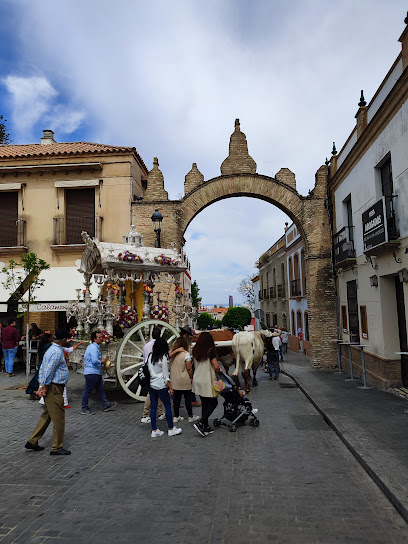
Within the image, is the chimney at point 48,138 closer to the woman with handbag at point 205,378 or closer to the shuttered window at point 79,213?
the shuttered window at point 79,213

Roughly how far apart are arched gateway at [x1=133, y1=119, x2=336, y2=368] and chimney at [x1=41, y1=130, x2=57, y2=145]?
7.43 m

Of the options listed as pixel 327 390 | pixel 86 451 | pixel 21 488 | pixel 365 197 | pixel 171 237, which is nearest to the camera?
pixel 21 488

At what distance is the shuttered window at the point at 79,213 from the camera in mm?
14891

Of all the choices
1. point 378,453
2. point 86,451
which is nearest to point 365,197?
point 378,453

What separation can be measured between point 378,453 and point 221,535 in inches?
106

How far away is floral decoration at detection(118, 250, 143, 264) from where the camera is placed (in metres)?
8.27

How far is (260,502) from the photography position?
3877mm

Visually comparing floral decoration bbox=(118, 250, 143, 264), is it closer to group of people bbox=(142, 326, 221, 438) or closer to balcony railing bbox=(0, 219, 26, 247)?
group of people bbox=(142, 326, 221, 438)

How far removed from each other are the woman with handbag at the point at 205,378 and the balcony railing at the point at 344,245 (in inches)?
276

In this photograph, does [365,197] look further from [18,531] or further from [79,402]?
[18,531]

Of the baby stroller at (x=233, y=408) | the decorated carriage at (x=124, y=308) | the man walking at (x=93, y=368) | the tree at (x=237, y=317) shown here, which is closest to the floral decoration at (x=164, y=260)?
the decorated carriage at (x=124, y=308)

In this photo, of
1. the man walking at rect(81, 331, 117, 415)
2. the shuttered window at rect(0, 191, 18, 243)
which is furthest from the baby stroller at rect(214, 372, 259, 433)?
the shuttered window at rect(0, 191, 18, 243)

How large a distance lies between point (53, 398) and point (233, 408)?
2.99 meters

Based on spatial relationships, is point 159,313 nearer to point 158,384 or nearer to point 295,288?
point 158,384
